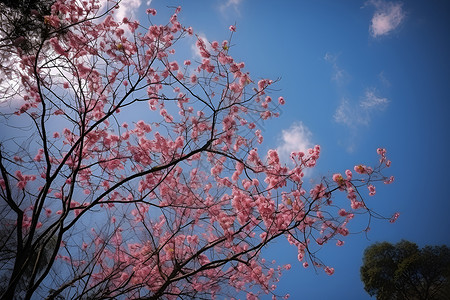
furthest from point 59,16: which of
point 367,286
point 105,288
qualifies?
point 367,286

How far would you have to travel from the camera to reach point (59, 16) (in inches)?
227

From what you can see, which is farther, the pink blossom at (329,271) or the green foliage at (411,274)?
the green foliage at (411,274)

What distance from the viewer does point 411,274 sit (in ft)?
56.3

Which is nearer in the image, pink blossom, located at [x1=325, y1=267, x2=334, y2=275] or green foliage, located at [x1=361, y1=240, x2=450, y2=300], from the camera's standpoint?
pink blossom, located at [x1=325, y1=267, x2=334, y2=275]

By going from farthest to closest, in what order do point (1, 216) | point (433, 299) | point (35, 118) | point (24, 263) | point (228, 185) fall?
point (433, 299) < point (228, 185) < point (1, 216) < point (35, 118) < point (24, 263)

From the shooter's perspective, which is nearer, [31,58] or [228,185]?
[31,58]

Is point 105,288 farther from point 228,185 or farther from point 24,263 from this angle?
point 228,185

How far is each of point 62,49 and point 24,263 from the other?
3879 mm

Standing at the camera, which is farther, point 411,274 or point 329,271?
point 411,274

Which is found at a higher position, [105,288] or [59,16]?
[59,16]

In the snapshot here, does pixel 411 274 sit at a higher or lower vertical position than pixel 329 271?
higher

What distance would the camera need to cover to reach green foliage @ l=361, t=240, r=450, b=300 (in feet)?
55.0

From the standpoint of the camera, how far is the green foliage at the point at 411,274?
55.0 ft

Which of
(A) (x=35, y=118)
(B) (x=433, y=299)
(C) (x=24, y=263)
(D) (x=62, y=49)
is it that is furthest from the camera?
(B) (x=433, y=299)
